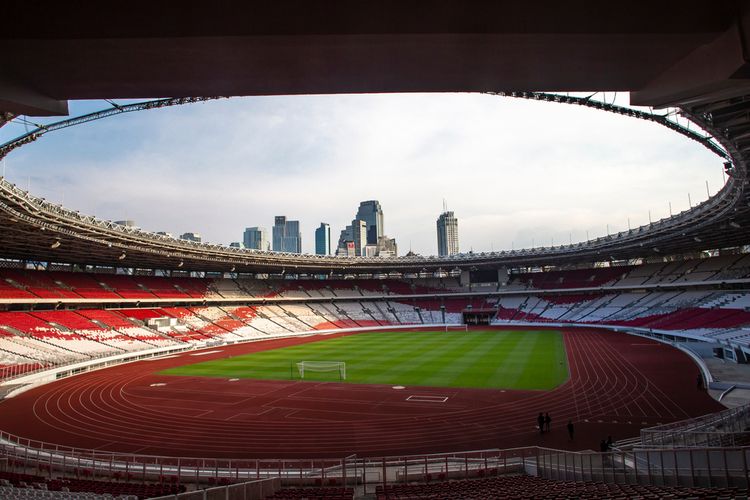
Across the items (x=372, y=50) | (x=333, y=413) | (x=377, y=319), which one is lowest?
(x=333, y=413)

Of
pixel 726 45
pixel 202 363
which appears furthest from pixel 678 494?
pixel 202 363

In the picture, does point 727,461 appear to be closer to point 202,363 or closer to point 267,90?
point 267,90

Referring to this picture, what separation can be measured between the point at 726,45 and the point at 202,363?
145 ft

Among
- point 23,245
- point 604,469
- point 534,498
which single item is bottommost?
point 604,469

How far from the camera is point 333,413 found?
24281 millimetres

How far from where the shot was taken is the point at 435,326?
74.9 m

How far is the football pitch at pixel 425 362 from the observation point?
31.8 meters

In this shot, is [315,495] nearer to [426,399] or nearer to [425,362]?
[426,399]

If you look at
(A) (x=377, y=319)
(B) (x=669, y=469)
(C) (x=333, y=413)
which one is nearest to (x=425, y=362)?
(C) (x=333, y=413)

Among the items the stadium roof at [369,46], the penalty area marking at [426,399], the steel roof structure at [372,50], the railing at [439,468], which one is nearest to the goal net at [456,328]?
the penalty area marking at [426,399]

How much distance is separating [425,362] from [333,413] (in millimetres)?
16275

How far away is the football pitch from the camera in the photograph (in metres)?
31.8

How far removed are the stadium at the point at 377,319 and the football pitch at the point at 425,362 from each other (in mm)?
410

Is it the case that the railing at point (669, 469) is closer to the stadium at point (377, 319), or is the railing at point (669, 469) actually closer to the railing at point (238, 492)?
the stadium at point (377, 319)
